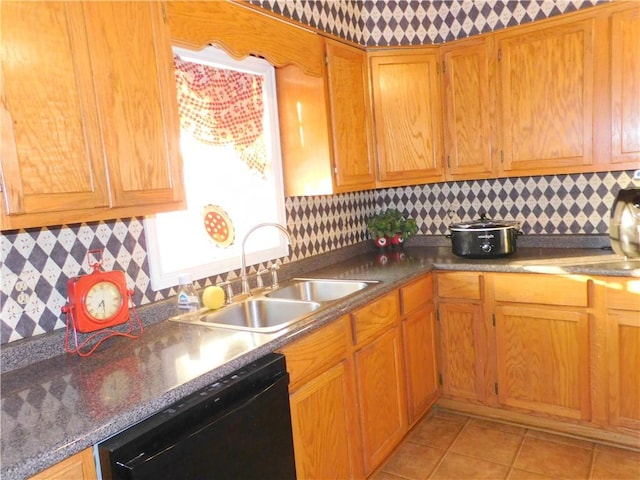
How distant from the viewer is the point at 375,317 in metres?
2.21

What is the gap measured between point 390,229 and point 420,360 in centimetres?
97

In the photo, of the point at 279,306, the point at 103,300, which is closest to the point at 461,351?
the point at 279,306

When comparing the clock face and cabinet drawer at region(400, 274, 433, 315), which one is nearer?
the clock face

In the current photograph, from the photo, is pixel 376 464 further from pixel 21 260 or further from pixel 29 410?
pixel 21 260

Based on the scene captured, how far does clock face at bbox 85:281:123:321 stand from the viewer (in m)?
1.64

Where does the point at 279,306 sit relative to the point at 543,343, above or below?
above

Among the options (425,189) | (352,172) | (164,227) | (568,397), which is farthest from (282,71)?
(568,397)

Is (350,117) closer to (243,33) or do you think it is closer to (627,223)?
(243,33)

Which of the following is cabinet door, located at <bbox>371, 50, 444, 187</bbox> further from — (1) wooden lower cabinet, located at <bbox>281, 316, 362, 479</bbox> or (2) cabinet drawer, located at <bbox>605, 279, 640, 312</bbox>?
(1) wooden lower cabinet, located at <bbox>281, 316, 362, 479</bbox>

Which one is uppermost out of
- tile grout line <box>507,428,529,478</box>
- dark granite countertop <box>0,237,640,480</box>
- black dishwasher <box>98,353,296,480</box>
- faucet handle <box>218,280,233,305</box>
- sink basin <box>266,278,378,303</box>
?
faucet handle <box>218,280,233,305</box>

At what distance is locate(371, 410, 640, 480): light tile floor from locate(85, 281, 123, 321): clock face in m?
1.42

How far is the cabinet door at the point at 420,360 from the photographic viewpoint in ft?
8.27

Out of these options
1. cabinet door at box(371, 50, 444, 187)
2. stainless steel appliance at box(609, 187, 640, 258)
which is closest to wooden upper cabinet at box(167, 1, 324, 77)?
cabinet door at box(371, 50, 444, 187)

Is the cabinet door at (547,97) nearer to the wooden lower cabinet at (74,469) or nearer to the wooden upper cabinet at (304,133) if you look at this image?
the wooden upper cabinet at (304,133)
